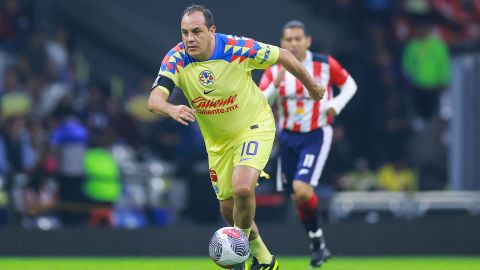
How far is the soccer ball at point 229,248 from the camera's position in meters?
10.3

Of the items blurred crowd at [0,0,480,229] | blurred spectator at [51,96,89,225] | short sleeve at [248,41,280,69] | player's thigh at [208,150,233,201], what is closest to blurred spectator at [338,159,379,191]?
blurred crowd at [0,0,480,229]

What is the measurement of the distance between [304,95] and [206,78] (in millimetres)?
2718

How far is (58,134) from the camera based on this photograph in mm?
17906

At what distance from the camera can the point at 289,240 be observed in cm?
1596

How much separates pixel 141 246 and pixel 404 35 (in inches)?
273

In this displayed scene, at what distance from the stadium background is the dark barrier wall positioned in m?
0.02

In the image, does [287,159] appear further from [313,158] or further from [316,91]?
[316,91]

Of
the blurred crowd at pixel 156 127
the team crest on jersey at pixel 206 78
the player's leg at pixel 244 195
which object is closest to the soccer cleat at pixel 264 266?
the player's leg at pixel 244 195

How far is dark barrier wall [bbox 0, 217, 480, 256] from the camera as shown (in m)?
15.9

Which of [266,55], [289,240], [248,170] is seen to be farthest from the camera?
[289,240]

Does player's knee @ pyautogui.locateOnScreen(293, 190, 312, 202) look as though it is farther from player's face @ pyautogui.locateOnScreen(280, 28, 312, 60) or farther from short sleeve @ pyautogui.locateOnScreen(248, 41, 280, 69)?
short sleeve @ pyautogui.locateOnScreen(248, 41, 280, 69)

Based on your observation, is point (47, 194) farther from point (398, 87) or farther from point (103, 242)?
point (398, 87)

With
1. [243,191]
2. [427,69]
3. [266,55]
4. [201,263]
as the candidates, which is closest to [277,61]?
[266,55]

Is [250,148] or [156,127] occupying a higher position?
[250,148]
